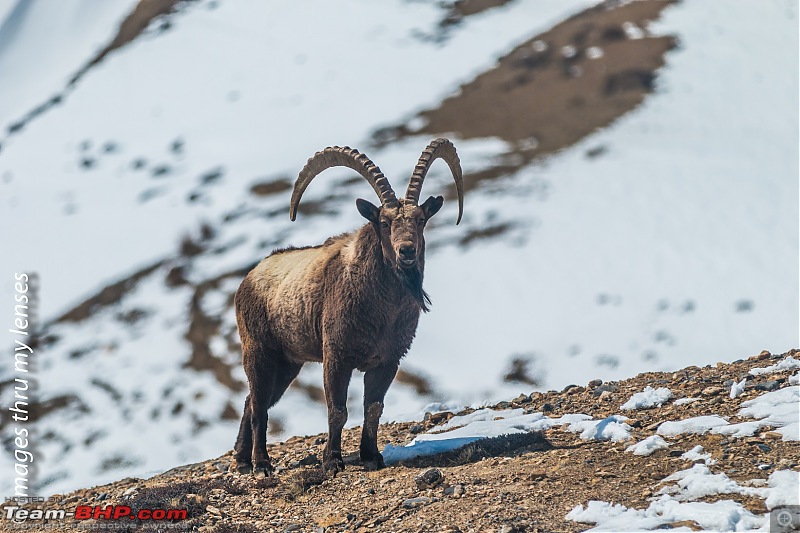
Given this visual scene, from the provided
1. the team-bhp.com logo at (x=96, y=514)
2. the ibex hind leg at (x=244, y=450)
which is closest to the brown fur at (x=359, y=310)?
the ibex hind leg at (x=244, y=450)

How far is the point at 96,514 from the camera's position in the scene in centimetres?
1234

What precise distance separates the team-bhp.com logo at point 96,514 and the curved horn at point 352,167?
15.0 ft

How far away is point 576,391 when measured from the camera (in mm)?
14844

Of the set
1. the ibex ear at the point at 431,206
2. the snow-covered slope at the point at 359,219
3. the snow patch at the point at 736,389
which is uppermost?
the ibex ear at the point at 431,206

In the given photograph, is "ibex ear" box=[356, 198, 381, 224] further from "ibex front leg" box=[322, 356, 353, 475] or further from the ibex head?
"ibex front leg" box=[322, 356, 353, 475]

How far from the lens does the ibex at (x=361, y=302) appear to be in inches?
502

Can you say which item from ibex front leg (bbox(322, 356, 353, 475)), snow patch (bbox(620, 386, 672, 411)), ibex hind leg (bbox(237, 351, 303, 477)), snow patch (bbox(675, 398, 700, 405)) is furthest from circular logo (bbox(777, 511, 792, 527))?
ibex hind leg (bbox(237, 351, 303, 477))

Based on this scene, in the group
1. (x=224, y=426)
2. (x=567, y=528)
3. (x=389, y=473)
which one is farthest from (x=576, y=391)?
(x=224, y=426)

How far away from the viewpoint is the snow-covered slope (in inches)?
1374

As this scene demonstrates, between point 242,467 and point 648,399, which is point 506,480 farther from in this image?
point 242,467

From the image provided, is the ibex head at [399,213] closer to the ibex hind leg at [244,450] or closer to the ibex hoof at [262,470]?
the ibex hoof at [262,470]

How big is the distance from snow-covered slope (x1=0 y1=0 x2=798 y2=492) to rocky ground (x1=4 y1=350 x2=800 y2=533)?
1642 centimetres

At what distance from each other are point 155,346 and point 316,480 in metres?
27.4

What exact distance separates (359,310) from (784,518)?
243 inches
